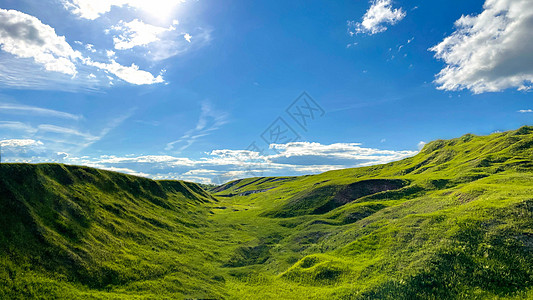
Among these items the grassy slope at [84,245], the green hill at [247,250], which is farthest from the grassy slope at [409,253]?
the grassy slope at [84,245]

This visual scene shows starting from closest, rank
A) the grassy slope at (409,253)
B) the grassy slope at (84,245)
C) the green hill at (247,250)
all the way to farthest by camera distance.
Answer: the grassy slope at (409,253) < the green hill at (247,250) < the grassy slope at (84,245)

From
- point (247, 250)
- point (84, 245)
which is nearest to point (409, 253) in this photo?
point (247, 250)

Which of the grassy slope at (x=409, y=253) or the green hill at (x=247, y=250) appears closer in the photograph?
the grassy slope at (x=409, y=253)

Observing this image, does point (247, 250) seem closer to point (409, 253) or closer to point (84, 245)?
point (84, 245)

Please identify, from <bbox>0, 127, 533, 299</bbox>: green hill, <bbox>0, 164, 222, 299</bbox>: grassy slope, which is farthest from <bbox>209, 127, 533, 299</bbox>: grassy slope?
<bbox>0, 164, 222, 299</bbox>: grassy slope

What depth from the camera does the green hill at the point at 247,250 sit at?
29297 millimetres

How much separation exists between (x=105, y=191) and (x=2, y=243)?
32.4 m

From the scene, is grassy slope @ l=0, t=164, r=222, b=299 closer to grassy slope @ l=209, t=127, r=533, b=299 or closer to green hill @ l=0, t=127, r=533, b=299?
green hill @ l=0, t=127, r=533, b=299

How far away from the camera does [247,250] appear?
59094mm

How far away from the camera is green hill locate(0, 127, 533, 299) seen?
29297mm

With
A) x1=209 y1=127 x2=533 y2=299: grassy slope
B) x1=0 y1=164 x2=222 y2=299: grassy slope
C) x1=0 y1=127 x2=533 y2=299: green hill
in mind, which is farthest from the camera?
x1=0 y1=164 x2=222 y2=299: grassy slope

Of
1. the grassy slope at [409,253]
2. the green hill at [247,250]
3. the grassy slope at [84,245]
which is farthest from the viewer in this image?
the grassy slope at [84,245]

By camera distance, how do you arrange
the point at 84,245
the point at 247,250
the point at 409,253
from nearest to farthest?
the point at 409,253
the point at 84,245
the point at 247,250

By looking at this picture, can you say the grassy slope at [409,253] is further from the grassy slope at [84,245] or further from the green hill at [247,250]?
the grassy slope at [84,245]
